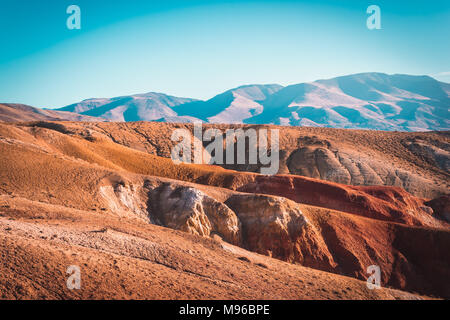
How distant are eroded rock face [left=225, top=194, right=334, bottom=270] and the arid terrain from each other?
9 centimetres

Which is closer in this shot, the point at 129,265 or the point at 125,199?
the point at 129,265

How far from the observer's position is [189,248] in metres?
14.8

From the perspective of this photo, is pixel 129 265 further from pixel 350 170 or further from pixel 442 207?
pixel 350 170

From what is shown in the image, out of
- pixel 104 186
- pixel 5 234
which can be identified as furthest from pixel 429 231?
pixel 5 234

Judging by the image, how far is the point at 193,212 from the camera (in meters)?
23.2

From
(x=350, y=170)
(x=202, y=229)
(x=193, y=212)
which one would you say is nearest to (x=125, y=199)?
(x=193, y=212)

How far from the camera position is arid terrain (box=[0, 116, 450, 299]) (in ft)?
35.8

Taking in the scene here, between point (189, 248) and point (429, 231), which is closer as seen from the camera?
point (189, 248)

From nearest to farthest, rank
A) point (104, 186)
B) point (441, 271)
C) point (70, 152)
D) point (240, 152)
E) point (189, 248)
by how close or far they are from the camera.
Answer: point (189, 248)
point (104, 186)
point (441, 271)
point (70, 152)
point (240, 152)

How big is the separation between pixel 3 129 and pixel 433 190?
60560mm

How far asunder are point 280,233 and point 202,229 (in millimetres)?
6302

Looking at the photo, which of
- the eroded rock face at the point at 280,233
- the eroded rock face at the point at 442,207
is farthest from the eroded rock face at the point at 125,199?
the eroded rock face at the point at 442,207

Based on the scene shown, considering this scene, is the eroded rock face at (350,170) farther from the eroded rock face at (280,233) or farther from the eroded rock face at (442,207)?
the eroded rock face at (280,233)

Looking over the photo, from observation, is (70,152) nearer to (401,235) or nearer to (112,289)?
(112,289)
